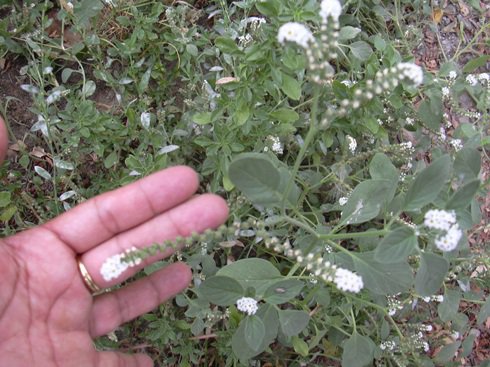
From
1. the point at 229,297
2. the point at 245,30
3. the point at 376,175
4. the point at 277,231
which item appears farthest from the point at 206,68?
the point at 229,297

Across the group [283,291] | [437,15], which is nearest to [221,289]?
[283,291]

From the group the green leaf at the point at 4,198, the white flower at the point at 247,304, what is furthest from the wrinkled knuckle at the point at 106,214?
the green leaf at the point at 4,198

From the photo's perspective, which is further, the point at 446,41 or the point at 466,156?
A: the point at 446,41

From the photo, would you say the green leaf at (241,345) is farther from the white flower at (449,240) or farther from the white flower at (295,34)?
the white flower at (295,34)

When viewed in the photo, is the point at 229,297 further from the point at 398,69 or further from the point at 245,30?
the point at 245,30

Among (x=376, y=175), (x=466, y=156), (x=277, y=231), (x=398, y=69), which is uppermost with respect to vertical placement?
(x=398, y=69)

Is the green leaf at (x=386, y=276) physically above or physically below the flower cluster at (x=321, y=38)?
below
